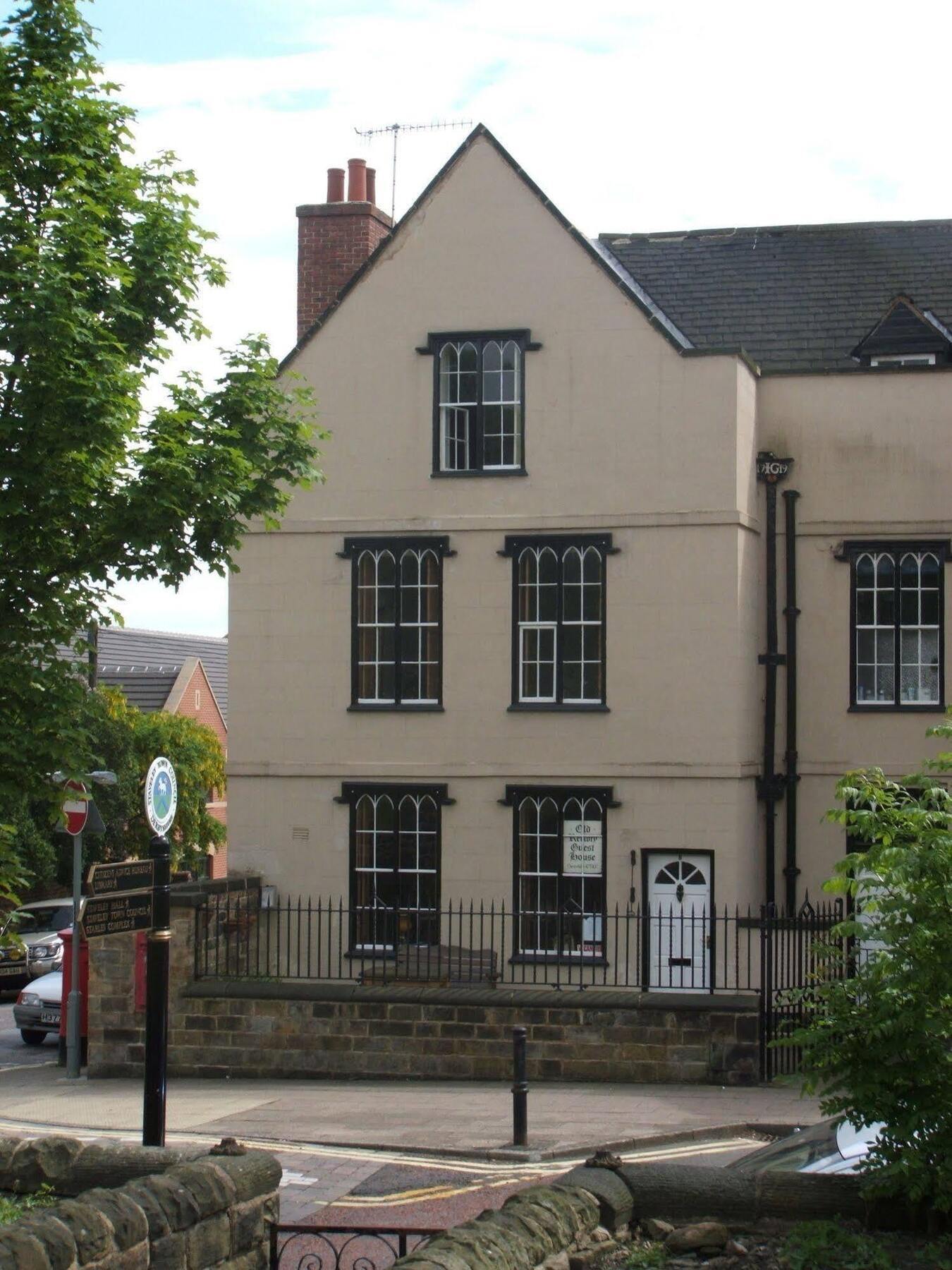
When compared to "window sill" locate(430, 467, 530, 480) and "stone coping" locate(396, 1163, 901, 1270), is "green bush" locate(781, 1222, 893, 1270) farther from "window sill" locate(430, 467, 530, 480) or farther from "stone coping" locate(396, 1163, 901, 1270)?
"window sill" locate(430, 467, 530, 480)

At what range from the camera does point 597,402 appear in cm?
2241

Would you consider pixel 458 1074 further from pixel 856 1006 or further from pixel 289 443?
pixel 856 1006

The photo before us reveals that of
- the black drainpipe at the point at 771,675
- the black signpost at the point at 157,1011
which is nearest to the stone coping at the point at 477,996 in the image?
the black drainpipe at the point at 771,675

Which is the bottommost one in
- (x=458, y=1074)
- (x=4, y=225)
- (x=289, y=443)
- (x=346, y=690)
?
(x=458, y=1074)

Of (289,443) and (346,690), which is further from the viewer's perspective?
(346,690)

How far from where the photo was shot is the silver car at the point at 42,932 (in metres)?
29.0

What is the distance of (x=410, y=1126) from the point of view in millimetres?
15484

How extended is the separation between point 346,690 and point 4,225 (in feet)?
37.5

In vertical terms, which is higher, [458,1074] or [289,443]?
[289,443]

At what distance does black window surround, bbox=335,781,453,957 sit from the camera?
22.3 meters

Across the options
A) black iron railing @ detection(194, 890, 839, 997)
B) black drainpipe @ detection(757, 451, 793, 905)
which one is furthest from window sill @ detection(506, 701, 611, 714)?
black iron railing @ detection(194, 890, 839, 997)

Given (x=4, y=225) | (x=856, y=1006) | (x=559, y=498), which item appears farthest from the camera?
(x=559, y=498)

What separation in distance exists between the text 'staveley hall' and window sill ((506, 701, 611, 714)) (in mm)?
53

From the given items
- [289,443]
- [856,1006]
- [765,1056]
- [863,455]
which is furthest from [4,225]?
[863,455]
